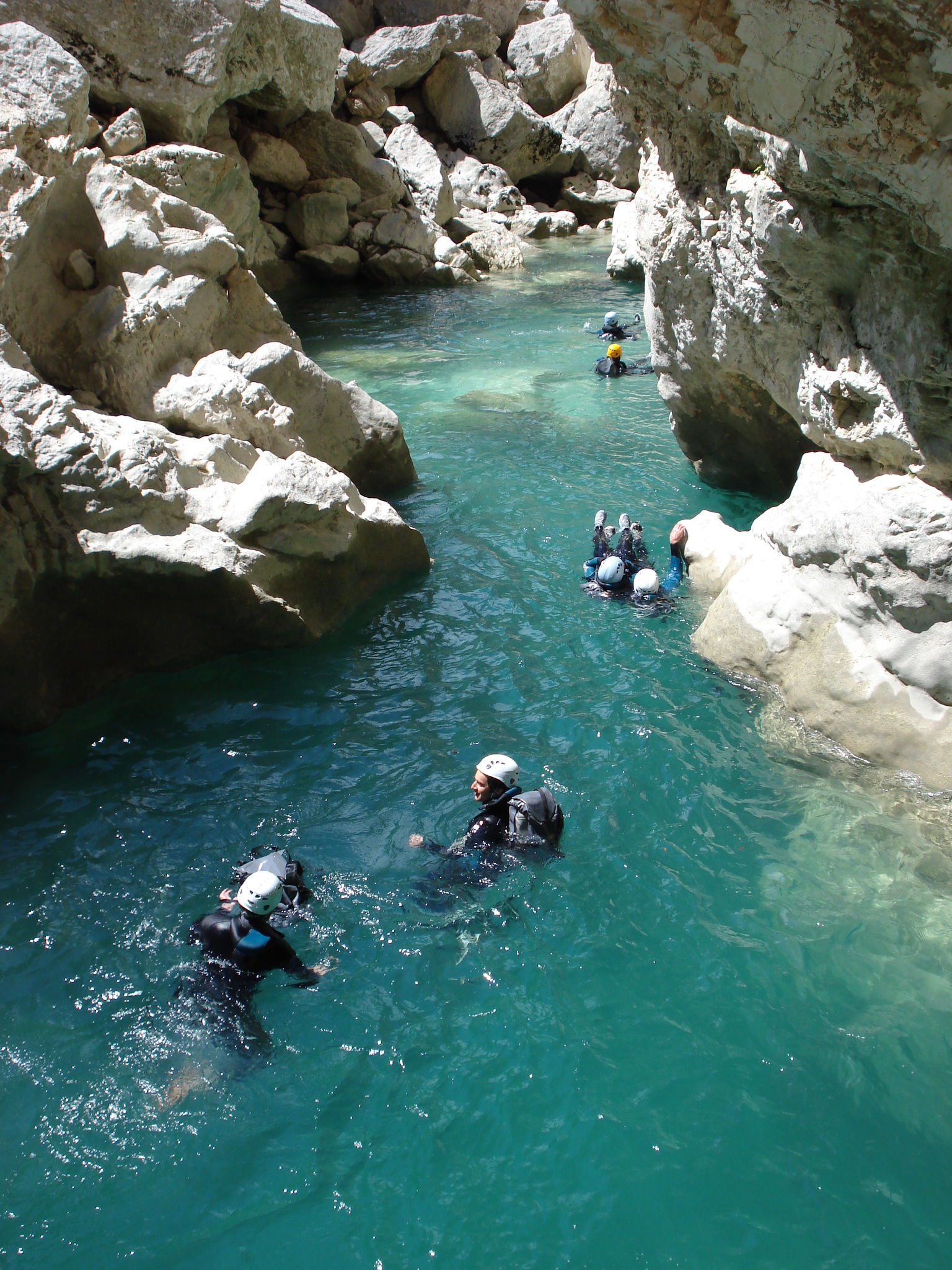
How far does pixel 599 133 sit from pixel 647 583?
3452cm

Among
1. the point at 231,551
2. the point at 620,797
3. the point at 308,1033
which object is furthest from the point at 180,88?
the point at 308,1033

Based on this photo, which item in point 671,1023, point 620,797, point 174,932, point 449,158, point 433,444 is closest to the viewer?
point 671,1023

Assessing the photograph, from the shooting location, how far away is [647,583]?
9984mm

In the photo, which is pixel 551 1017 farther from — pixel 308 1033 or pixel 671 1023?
pixel 308 1033

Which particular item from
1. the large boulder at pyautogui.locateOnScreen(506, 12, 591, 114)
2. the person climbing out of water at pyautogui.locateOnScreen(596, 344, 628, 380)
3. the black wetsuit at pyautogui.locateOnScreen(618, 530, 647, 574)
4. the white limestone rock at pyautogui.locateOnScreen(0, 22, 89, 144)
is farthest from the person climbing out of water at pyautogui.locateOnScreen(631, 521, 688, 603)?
the large boulder at pyautogui.locateOnScreen(506, 12, 591, 114)

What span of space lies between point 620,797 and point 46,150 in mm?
8697

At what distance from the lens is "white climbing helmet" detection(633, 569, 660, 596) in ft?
32.8

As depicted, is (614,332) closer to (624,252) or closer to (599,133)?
(624,252)

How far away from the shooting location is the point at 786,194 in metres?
7.51

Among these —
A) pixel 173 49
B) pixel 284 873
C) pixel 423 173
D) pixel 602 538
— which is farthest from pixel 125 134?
pixel 423 173

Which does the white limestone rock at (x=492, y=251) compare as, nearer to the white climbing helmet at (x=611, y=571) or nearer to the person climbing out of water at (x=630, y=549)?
the person climbing out of water at (x=630, y=549)

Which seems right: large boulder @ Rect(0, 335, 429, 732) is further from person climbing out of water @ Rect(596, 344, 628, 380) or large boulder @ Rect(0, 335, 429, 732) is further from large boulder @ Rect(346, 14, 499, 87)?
large boulder @ Rect(346, 14, 499, 87)

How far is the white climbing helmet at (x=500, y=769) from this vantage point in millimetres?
6500

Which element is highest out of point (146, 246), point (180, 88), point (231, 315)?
point (180, 88)
